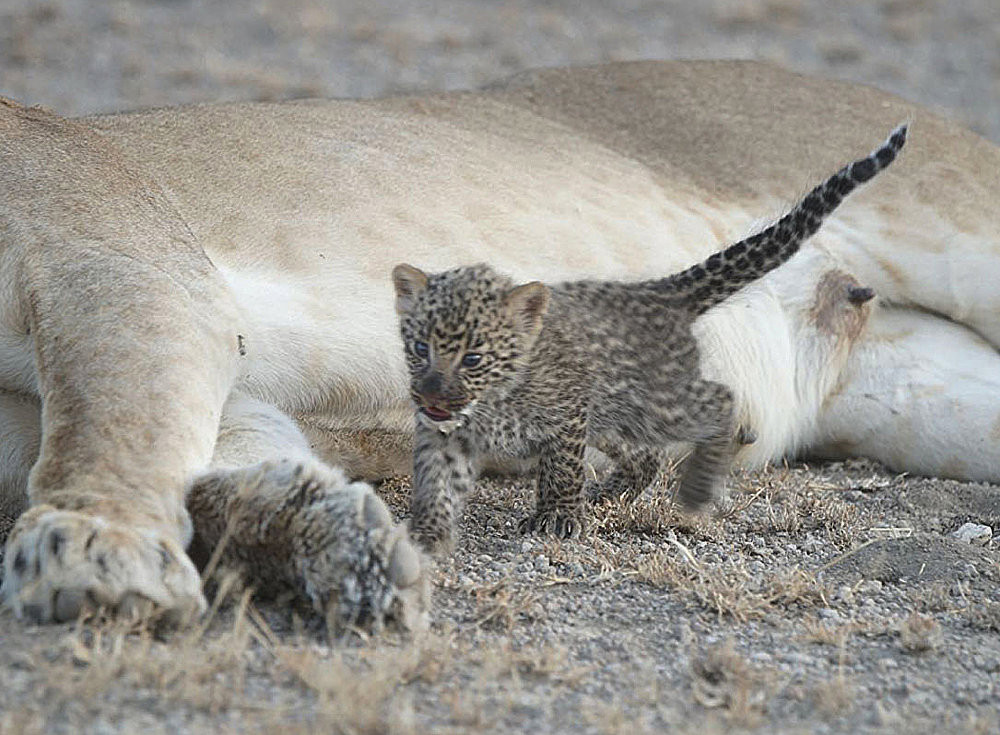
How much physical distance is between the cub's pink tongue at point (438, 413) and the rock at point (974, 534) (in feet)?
4.41

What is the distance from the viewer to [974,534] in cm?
382

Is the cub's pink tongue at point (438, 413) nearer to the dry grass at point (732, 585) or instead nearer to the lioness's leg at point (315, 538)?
the lioness's leg at point (315, 538)

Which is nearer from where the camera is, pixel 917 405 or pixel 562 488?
pixel 562 488

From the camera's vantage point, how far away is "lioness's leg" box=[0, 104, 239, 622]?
8.46 ft

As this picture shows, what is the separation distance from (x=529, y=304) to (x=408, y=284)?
0.26 meters

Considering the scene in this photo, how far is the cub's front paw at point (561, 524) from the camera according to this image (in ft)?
11.4

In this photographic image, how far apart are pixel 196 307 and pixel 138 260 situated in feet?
0.51

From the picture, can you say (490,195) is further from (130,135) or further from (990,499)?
(990,499)

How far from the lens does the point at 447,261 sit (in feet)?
13.8

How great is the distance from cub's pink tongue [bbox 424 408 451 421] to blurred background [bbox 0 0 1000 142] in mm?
5830

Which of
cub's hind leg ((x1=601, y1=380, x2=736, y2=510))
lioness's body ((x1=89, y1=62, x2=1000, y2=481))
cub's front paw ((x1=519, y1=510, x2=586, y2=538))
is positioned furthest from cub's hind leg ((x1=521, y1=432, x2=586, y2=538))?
lioness's body ((x1=89, y1=62, x2=1000, y2=481))

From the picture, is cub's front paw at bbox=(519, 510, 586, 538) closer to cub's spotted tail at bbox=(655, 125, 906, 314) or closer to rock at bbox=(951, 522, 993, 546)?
cub's spotted tail at bbox=(655, 125, 906, 314)

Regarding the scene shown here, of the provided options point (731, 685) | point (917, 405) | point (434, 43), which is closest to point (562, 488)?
point (731, 685)

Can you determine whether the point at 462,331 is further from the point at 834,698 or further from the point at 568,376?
the point at 834,698
